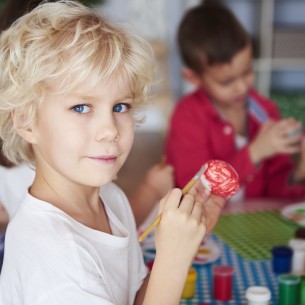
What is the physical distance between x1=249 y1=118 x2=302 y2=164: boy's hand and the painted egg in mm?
779

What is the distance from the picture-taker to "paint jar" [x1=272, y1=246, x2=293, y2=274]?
135cm

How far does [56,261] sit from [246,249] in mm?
717

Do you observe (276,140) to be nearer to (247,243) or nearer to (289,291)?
(247,243)

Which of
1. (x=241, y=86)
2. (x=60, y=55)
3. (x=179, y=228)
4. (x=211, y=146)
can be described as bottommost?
(x=211, y=146)

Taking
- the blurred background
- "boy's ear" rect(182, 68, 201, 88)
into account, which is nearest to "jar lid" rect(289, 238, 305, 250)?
"boy's ear" rect(182, 68, 201, 88)

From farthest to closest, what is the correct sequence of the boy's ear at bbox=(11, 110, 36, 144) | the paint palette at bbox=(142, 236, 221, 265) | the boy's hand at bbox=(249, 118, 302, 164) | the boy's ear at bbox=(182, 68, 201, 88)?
the boy's ear at bbox=(182, 68, 201, 88) → the boy's hand at bbox=(249, 118, 302, 164) → the paint palette at bbox=(142, 236, 221, 265) → the boy's ear at bbox=(11, 110, 36, 144)

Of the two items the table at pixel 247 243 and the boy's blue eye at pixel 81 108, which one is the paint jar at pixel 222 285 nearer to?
the table at pixel 247 243

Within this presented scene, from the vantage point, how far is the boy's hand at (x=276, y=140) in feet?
6.13

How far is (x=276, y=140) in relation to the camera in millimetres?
1864

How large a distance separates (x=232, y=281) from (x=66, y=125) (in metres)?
0.55

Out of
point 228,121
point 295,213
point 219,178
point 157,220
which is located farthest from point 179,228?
point 228,121

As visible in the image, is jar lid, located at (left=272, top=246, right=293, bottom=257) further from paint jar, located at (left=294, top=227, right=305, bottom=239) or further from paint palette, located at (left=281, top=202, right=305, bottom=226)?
paint palette, located at (left=281, top=202, right=305, bottom=226)

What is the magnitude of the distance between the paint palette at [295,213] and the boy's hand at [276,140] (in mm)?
188

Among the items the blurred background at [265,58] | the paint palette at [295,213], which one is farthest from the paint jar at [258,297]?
the blurred background at [265,58]
